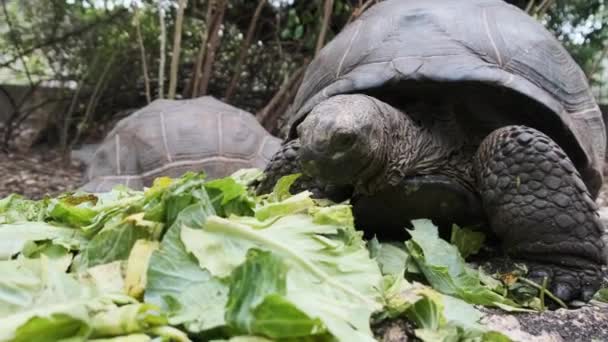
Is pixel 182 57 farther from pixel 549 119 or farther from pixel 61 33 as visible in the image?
pixel 549 119

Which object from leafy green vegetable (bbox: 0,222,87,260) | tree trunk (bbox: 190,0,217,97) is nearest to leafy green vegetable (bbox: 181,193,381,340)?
leafy green vegetable (bbox: 0,222,87,260)

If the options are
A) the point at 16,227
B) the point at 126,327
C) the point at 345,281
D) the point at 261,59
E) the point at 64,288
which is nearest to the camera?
the point at 126,327

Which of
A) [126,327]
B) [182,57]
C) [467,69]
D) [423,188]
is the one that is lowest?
[182,57]

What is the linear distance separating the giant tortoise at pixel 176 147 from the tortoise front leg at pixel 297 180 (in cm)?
247

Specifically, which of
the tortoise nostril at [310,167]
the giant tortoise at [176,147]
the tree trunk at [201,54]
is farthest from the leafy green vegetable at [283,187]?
the tree trunk at [201,54]

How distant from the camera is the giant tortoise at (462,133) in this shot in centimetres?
168

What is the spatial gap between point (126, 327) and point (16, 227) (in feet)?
1.99

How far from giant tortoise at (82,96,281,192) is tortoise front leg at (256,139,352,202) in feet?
8.12

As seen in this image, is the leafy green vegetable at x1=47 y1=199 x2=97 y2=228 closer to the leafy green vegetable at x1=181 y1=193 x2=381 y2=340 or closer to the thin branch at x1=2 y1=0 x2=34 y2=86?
the leafy green vegetable at x1=181 y1=193 x2=381 y2=340

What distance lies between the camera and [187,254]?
44.9 inches

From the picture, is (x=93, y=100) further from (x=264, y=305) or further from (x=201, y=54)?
(x=264, y=305)

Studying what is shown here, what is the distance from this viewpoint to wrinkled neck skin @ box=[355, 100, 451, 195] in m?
1.76

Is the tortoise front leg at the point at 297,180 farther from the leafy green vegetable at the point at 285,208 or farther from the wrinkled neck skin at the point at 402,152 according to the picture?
the leafy green vegetable at the point at 285,208

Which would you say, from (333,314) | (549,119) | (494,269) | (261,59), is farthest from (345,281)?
(261,59)
